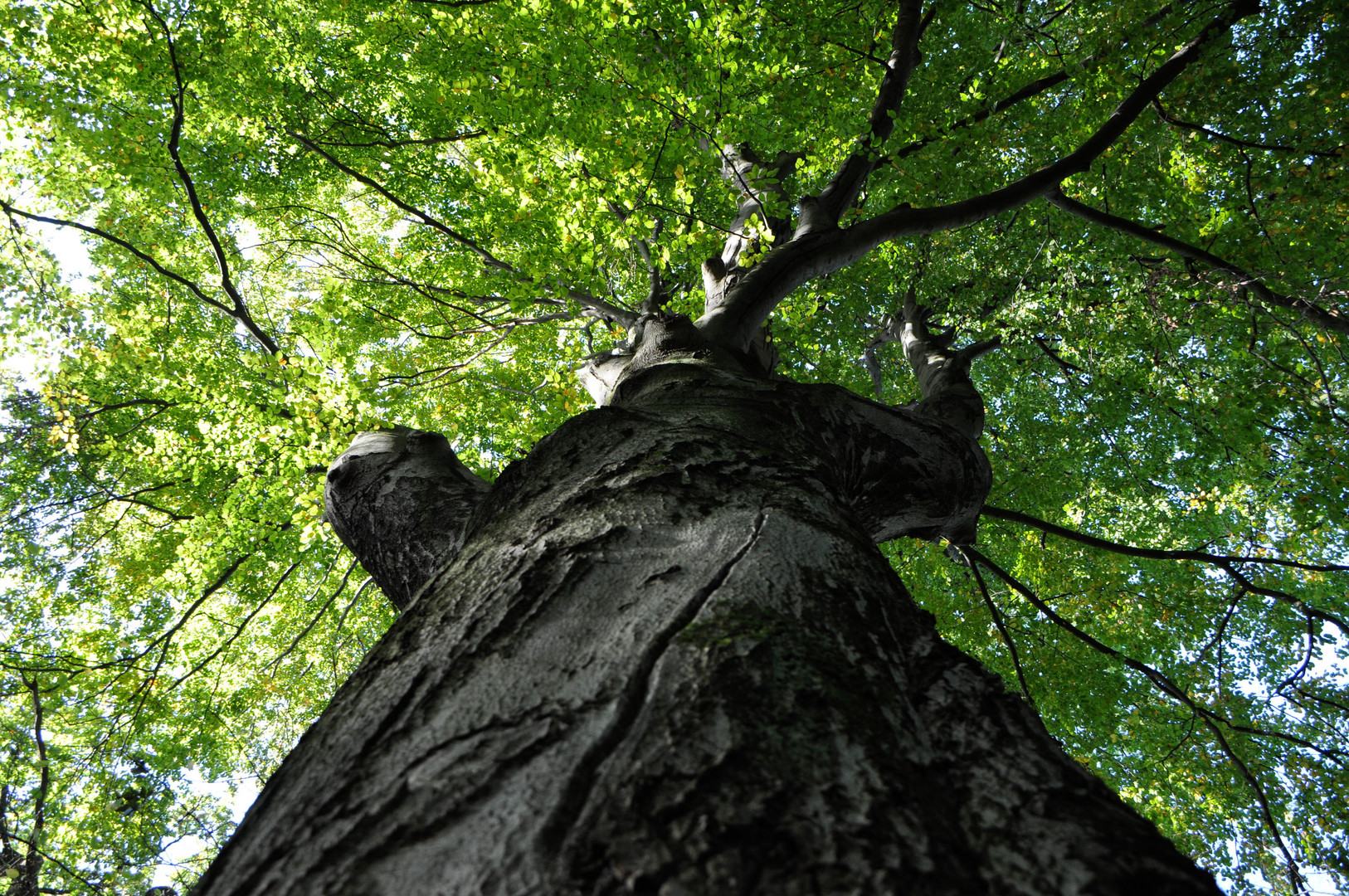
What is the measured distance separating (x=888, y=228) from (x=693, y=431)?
270 centimetres

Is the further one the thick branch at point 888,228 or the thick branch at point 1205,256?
the thick branch at point 1205,256

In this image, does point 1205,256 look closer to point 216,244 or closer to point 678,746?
point 678,746

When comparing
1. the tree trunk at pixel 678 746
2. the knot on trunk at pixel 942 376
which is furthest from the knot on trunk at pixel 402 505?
the knot on trunk at pixel 942 376

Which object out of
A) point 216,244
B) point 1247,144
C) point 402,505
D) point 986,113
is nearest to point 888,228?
point 986,113

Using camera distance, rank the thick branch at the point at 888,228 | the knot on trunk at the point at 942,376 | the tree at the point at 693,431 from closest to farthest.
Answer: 1. the tree at the point at 693,431
2. the thick branch at the point at 888,228
3. the knot on trunk at the point at 942,376

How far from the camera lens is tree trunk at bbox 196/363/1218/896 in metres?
0.69

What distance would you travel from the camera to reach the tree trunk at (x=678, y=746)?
2.26ft

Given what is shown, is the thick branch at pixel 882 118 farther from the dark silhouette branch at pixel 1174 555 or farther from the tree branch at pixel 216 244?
the tree branch at pixel 216 244

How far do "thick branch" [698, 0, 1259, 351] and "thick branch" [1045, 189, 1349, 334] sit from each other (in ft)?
1.42

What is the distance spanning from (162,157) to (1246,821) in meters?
12.2

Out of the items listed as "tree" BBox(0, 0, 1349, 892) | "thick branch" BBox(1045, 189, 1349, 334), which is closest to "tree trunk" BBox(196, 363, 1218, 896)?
"tree" BBox(0, 0, 1349, 892)

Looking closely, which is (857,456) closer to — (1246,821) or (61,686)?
(1246,821)

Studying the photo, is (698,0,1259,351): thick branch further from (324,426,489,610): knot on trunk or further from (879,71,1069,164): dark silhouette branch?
(324,426,489,610): knot on trunk

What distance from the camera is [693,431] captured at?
195 cm
